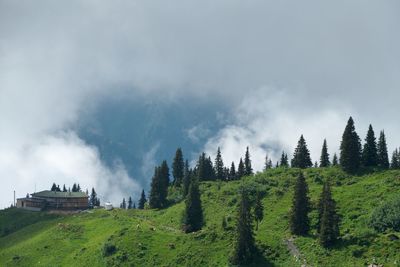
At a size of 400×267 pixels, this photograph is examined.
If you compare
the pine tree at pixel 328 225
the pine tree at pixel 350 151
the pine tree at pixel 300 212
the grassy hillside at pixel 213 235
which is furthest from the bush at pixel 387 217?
the pine tree at pixel 350 151

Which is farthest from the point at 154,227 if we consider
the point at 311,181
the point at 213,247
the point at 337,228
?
the point at 337,228

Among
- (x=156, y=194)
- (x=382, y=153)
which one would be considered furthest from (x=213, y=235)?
(x=382, y=153)

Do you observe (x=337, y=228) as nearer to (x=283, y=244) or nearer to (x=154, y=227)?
(x=283, y=244)

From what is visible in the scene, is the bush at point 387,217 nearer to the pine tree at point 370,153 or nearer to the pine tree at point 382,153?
the pine tree at point 370,153

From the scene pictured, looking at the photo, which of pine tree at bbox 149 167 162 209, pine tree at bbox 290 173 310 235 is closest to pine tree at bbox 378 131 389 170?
pine tree at bbox 290 173 310 235

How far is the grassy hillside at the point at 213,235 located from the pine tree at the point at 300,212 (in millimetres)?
2970

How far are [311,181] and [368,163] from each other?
22.8 m

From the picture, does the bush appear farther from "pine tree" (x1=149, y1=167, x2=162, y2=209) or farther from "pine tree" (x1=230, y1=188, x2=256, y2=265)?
"pine tree" (x1=149, y1=167, x2=162, y2=209)

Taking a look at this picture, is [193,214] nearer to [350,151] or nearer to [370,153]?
Result: [350,151]

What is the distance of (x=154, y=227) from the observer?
157 metres

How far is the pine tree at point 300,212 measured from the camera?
120 meters

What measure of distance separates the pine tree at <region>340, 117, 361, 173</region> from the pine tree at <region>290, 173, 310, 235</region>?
47307 mm

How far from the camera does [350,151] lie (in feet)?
539

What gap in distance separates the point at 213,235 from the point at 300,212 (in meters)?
21.5
